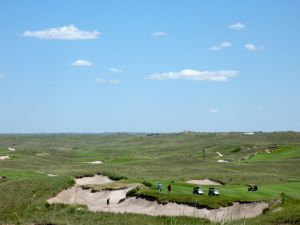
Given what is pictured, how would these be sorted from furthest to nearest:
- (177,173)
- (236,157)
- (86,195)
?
(236,157) < (177,173) < (86,195)

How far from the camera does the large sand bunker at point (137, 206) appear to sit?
3453 centimetres

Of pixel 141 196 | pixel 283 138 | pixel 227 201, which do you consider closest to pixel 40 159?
pixel 141 196

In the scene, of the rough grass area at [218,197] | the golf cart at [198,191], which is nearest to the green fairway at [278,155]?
the rough grass area at [218,197]

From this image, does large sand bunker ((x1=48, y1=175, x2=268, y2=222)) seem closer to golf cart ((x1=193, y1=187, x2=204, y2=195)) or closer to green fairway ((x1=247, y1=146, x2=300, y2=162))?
golf cart ((x1=193, y1=187, x2=204, y2=195))

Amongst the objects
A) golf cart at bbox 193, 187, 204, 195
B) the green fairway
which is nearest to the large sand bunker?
golf cart at bbox 193, 187, 204, 195

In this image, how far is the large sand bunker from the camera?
34.5 metres

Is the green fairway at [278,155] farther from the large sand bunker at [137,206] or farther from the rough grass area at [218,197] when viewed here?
the large sand bunker at [137,206]

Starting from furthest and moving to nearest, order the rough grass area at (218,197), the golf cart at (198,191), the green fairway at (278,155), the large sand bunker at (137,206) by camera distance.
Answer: the green fairway at (278,155)
the golf cart at (198,191)
the rough grass area at (218,197)
the large sand bunker at (137,206)

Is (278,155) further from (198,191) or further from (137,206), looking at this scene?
(137,206)

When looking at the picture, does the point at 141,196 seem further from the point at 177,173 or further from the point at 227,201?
the point at 177,173

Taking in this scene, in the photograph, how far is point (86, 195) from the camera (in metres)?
45.8

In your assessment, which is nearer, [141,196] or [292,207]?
[292,207]

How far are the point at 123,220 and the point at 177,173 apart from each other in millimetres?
25901

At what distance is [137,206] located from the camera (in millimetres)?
39875
